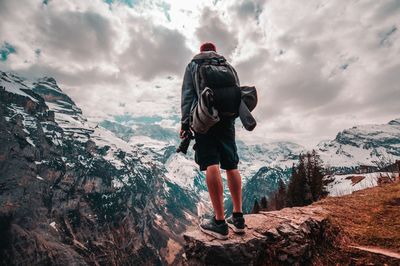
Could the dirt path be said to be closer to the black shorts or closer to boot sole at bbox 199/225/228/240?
boot sole at bbox 199/225/228/240

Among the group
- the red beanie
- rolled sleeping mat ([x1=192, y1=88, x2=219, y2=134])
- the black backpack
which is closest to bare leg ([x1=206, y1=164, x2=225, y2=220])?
rolled sleeping mat ([x1=192, y1=88, x2=219, y2=134])

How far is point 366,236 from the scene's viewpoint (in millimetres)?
6953

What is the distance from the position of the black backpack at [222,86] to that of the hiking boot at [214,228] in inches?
95.7

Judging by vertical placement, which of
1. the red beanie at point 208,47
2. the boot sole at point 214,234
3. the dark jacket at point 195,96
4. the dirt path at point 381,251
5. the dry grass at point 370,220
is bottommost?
the dirt path at point 381,251

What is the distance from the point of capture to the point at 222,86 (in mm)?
6391

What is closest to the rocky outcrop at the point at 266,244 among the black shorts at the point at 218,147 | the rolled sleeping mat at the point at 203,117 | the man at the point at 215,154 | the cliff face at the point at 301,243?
the cliff face at the point at 301,243

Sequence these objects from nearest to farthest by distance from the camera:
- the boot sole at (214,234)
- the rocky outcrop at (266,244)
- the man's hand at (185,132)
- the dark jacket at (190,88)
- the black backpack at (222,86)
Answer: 1. the rocky outcrop at (266,244)
2. the boot sole at (214,234)
3. the black backpack at (222,86)
4. the man's hand at (185,132)
5. the dark jacket at (190,88)

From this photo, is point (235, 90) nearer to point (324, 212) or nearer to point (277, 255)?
point (277, 255)

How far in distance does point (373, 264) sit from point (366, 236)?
158 centimetres

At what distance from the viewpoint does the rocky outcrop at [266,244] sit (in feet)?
18.7

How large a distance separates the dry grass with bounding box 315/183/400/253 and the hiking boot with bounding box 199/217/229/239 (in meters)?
3.23

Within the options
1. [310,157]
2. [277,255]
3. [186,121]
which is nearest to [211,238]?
[277,255]

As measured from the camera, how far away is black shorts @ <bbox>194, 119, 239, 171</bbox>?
6500 millimetres

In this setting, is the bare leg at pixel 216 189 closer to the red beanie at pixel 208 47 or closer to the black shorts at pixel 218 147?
the black shorts at pixel 218 147
